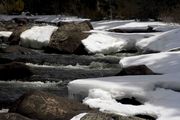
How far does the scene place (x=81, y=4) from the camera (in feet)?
103

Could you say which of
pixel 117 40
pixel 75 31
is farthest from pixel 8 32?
pixel 117 40

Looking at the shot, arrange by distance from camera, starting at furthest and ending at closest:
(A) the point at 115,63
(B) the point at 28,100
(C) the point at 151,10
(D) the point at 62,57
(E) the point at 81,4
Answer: (E) the point at 81,4 → (C) the point at 151,10 → (D) the point at 62,57 → (A) the point at 115,63 → (B) the point at 28,100

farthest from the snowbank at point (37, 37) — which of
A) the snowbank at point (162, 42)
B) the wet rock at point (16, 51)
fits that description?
the snowbank at point (162, 42)

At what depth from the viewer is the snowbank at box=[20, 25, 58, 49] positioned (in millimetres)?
17422

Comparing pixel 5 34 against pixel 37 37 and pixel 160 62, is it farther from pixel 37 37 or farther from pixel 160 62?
pixel 160 62

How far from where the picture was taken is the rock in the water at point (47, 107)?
596 cm

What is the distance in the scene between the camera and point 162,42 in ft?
48.8

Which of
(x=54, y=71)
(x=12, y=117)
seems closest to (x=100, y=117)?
(x=12, y=117)

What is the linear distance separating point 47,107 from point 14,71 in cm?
549

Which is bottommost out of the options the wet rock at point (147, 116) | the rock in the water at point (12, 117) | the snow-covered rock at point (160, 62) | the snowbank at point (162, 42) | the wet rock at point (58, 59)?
the wet rock at point (58, 59)

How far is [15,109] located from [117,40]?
10459 mm

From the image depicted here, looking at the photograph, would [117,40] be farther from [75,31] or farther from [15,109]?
[15,109]

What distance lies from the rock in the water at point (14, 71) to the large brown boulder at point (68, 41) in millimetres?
4316

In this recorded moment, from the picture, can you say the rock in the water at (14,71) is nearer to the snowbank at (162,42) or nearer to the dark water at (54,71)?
the dark water at (54,71)
